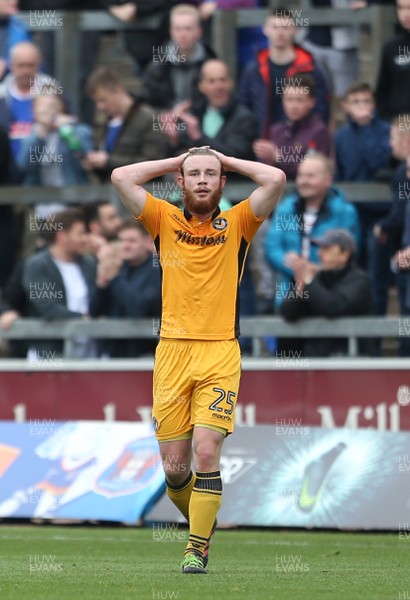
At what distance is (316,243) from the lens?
13578 millimetres

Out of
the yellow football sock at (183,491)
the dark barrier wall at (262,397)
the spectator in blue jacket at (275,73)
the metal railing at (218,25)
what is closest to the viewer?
the yellow football sock at (183,491)

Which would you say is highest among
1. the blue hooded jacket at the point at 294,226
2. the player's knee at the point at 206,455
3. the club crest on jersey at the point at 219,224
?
the club crest on jersey at the point at 219,224

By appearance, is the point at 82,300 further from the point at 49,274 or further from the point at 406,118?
the point at 406,118

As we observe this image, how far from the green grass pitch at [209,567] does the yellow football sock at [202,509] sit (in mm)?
219

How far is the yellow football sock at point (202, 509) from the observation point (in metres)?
8.61

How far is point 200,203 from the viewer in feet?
28.8

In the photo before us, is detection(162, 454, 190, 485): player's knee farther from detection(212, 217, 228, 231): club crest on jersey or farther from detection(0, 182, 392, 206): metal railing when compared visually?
detection(0, 182, 392, 206): metal railing

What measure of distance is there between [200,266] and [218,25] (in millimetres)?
7541

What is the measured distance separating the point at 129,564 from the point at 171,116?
21.6 feet

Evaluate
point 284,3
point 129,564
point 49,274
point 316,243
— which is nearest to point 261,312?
point 316,243

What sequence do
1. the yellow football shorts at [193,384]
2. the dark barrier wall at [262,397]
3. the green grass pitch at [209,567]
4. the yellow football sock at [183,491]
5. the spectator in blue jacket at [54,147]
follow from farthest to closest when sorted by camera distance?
the spectator in blue jacket at [54,147]
the dark barrier wall at [262,397]
the yellow football sock at [183,491]
the yellow football shorts at [193,384]
the green grass pitch at [209,567]

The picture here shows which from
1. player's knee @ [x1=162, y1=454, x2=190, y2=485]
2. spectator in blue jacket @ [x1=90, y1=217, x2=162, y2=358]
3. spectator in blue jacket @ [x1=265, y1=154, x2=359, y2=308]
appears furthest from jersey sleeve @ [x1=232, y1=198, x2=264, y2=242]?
spectator in blue jacket @ [x1=90, y1=217, x2=162, y2=358]

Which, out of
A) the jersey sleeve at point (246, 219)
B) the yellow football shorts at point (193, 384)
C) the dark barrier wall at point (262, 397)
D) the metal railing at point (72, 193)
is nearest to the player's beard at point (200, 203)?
the jersey sleeve at point (246, 219)

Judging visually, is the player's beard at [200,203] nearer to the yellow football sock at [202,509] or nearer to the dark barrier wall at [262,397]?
the yellow football sock at [202,509]
